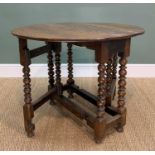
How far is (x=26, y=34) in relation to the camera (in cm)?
125

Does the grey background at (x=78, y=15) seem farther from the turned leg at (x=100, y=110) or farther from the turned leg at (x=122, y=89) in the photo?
the turned leg at (x=100, y=110)

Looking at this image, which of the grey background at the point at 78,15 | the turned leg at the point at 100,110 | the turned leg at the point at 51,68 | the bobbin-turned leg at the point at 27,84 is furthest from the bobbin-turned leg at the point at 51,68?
the grey background at the point at 78,15

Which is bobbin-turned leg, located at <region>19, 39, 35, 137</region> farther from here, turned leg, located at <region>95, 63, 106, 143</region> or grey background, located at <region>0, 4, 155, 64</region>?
grey background, located at <region>0, 4, 155, 64</region>

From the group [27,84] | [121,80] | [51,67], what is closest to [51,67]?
[51,67]

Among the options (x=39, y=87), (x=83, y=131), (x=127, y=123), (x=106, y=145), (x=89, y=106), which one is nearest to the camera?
(x=106, y=145)

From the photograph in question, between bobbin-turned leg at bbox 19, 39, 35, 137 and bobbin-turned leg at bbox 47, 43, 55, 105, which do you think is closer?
bobbin-turned leg at bbox 19, 39, 35, 137

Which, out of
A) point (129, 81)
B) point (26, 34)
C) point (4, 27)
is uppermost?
point (26, 34)

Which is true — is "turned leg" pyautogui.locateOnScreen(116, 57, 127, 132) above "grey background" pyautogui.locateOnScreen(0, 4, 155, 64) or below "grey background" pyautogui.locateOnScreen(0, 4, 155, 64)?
below

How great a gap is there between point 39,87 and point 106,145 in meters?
1.08

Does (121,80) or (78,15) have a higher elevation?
(78,15)

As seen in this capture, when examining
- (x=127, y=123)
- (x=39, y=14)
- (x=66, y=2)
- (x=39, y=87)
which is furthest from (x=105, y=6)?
(x=127, y=123)

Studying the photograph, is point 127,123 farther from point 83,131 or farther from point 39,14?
point 39,14

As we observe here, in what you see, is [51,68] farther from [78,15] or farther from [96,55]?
[78,15]


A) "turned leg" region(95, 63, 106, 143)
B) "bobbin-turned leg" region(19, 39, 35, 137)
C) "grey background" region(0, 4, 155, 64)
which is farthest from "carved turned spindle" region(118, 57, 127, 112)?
"grey background" region(0, 4, 155, 64)
